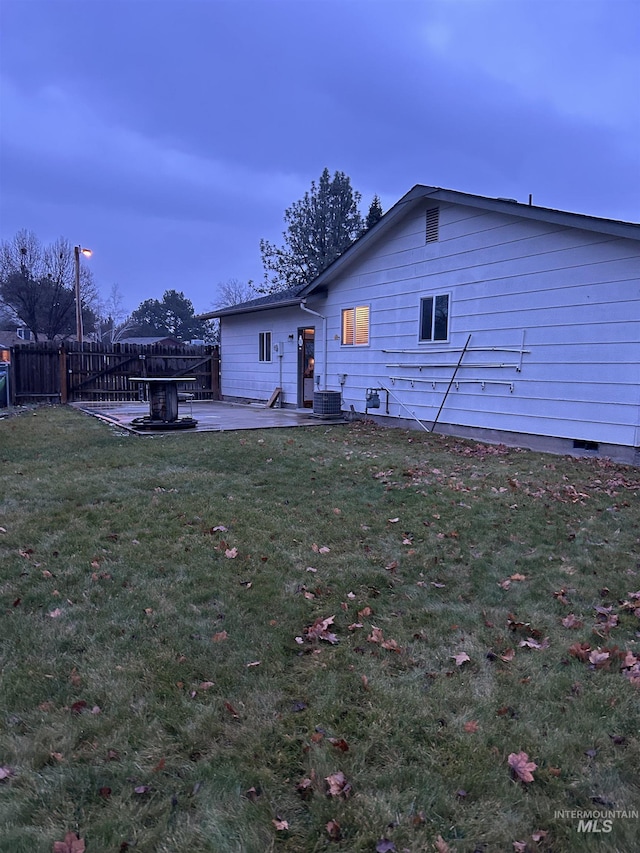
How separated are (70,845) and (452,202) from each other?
10.3 metres

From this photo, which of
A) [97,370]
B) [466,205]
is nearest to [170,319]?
[97,370]

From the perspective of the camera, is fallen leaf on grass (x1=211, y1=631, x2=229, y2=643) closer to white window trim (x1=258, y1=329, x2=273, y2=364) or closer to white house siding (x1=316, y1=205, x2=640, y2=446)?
white house siding (x1=316, y1=205, x2=640, y2=446)

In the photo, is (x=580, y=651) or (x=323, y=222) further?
(x=323, y=222)

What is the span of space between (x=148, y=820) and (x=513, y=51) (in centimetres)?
3059

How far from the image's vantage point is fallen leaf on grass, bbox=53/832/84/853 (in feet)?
5.23

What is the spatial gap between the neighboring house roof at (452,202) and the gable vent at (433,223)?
200mm

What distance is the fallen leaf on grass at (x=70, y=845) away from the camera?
1.59 metres

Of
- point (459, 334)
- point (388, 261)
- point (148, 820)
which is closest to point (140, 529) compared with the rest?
point (148, 820)

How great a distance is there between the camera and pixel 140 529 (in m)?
4.40

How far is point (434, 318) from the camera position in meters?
10.5

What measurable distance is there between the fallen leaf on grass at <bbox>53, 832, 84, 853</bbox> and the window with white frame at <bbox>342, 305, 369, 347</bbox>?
444 inches

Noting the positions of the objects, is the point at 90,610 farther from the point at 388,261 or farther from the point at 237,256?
the point at 237,256

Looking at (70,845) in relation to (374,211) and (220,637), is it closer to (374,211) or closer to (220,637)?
(220,637)

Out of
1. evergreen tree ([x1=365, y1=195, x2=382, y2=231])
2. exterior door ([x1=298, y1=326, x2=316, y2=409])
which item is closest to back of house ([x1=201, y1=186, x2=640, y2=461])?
exterior door ([x1=298, y1=326, x2=316, y2=409])
